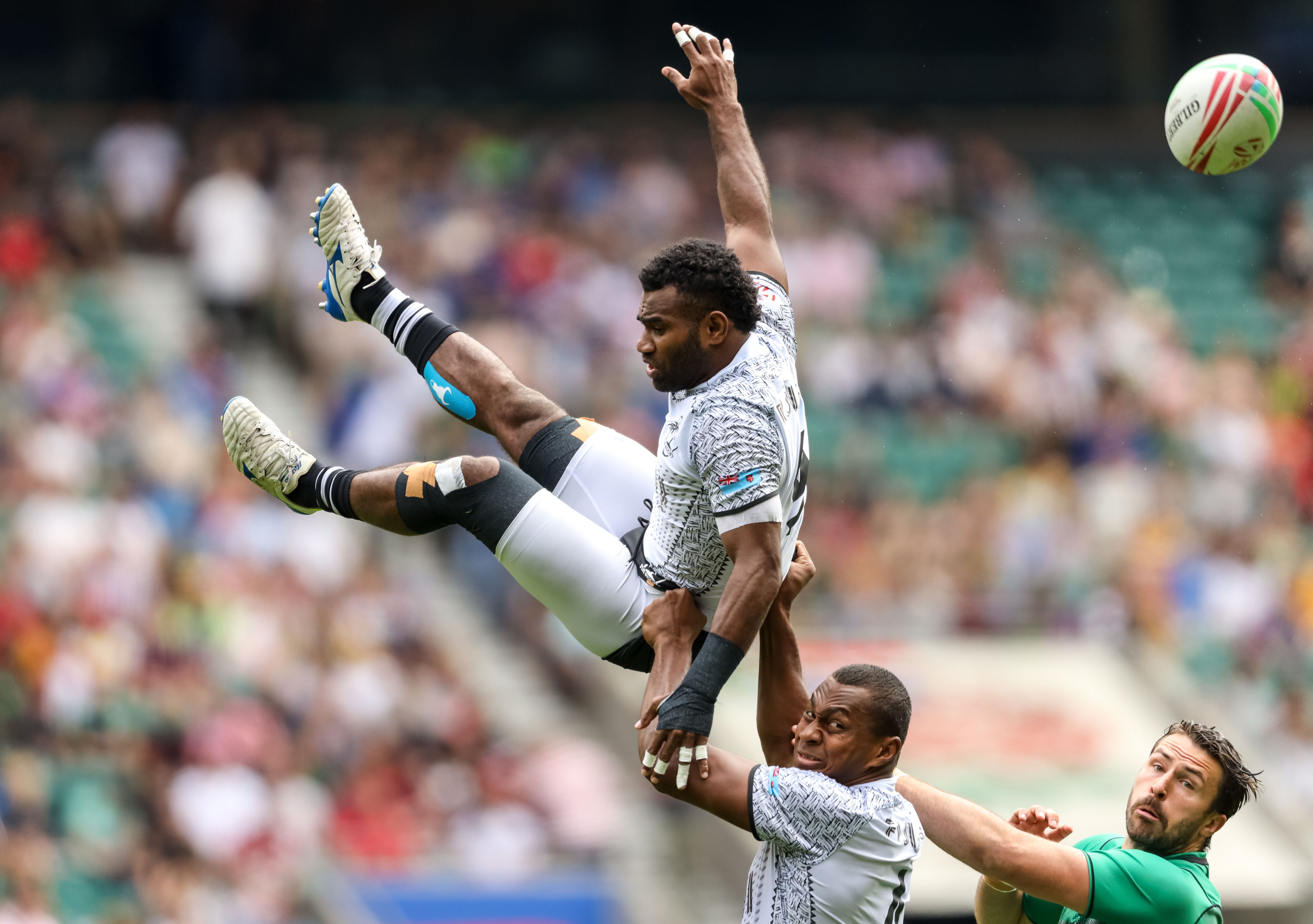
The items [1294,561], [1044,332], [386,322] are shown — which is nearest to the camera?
[386,322]

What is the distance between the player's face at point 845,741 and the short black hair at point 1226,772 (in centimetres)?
91

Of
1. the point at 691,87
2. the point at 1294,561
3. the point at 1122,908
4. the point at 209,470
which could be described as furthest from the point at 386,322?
the point at 1294,561

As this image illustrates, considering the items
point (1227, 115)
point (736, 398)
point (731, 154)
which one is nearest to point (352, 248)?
point (731, 154)

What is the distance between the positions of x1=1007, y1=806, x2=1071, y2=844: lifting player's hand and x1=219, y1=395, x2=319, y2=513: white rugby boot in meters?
2.52

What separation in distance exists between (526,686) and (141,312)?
4.62 m

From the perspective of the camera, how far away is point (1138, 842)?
5047mm

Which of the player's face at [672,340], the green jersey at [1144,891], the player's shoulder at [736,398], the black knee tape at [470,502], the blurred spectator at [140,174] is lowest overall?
the green jersey at [1144,891]

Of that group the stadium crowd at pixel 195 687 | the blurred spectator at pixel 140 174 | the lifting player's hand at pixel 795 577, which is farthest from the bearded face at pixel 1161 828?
the blurred spectator at pixel 140 174

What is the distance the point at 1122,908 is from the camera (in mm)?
4910

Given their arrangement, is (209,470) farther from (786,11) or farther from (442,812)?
(786,11)

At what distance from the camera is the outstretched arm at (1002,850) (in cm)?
474

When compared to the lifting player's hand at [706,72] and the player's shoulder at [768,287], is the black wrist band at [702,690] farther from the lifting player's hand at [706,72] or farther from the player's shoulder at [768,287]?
the lifting player's hand at [706,72]

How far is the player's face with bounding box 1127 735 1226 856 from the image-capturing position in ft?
16.3

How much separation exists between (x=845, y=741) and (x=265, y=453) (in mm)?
2335
